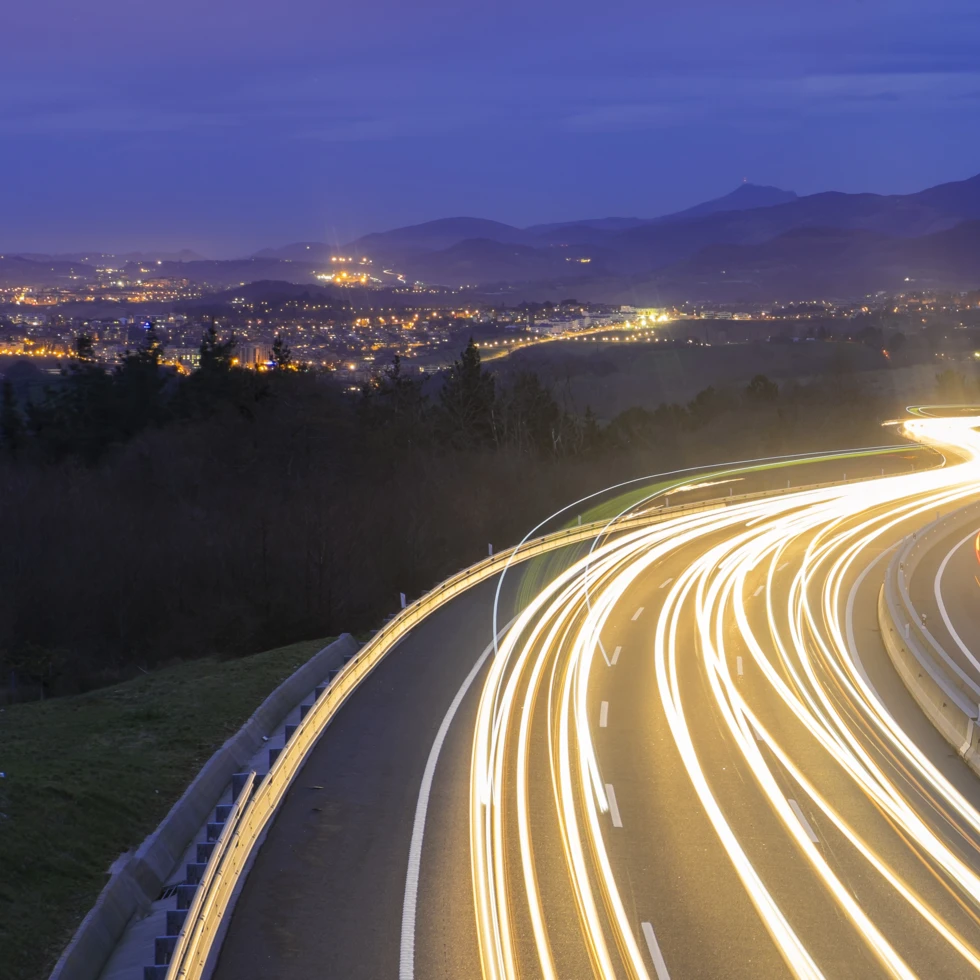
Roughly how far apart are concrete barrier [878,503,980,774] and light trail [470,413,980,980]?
654mm

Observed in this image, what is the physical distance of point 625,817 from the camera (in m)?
13.5

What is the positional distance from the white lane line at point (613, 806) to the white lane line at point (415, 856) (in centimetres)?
217

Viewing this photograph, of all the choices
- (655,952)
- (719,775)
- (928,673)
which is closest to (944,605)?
(928,673)

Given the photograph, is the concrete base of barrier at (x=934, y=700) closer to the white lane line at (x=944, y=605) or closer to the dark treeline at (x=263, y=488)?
the white lane line at (x=944, y=605)

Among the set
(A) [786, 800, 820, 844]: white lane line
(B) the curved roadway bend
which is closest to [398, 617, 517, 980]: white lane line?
(A) [786, 800, 820, 844]: white lane line

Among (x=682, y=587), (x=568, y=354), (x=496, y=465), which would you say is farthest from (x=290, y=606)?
(x=568, y=354)

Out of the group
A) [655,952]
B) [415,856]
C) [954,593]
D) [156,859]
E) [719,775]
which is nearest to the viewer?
[655,952]

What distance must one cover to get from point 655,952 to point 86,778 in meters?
7.08

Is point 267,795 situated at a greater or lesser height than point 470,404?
lesser

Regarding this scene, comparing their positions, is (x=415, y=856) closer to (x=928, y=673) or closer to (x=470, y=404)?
(x=928, y=673)

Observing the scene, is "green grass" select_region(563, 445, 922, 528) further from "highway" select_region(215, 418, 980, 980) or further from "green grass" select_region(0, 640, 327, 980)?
"green grass" select_region(0, 640, 327, 980)

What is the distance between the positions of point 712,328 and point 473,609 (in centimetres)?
14251

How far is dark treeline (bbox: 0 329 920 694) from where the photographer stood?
36.7m

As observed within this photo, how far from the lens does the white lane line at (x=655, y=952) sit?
955cm
